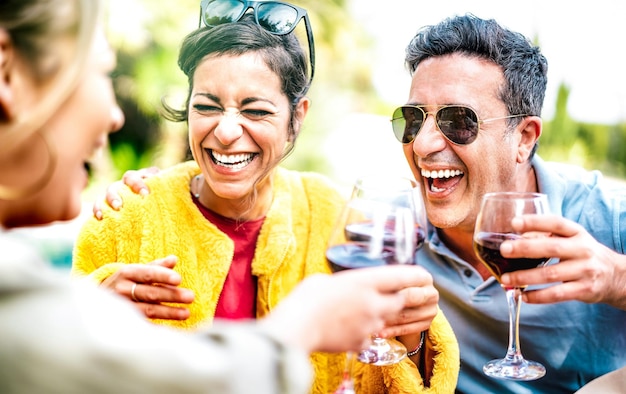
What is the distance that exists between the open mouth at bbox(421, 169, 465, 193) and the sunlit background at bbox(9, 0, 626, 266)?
6856 mm

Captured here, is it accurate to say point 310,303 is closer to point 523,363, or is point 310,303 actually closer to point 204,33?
point 523,363

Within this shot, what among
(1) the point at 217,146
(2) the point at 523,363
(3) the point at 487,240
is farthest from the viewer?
(1) the point at 217,146

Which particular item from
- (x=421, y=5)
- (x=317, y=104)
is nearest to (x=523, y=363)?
(x=317, y=104)

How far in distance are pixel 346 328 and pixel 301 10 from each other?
156 centimetres

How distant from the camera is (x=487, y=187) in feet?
8.32

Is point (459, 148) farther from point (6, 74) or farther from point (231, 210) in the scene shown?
point (6, 74)

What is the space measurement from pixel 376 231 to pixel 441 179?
1178 millimetres

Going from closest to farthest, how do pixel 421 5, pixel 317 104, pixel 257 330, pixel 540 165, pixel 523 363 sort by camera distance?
pixel 257 330
pixel 523 363
pixel 540 165
pixel 317 104
pixel 421 5

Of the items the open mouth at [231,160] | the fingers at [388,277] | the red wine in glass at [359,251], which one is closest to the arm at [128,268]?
the open mouth at [231,160]

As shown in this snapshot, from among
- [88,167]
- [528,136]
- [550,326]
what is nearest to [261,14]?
[88,167]

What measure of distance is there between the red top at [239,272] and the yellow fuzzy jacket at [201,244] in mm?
56

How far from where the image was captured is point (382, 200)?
1.46m

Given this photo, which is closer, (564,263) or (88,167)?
(88,167)

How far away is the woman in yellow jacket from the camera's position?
2297mm
